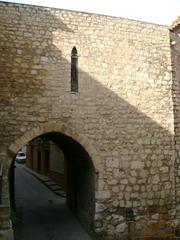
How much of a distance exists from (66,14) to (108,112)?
8.34 ft

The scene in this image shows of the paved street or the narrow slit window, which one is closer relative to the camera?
the narrow slit window

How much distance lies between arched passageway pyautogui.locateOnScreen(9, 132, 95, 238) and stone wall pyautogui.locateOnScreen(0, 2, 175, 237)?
19.8 inches

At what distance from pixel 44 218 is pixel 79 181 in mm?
1666

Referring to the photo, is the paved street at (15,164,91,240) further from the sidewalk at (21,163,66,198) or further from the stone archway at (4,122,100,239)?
the stone archway at (4,122,100,239)

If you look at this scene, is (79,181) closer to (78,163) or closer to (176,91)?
(78,163)

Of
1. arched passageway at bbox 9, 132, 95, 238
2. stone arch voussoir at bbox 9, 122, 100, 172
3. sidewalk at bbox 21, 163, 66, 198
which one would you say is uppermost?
stone arch voussoir at bbox 9, 122, 100, 172

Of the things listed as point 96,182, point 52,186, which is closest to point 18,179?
point 52,186

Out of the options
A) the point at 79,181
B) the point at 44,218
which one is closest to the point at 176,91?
the point at 79,181

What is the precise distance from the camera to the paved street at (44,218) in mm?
8656

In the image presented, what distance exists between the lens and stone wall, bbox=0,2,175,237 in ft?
25.0

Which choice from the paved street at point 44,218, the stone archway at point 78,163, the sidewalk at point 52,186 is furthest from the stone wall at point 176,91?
the sidewalk at point 52,186

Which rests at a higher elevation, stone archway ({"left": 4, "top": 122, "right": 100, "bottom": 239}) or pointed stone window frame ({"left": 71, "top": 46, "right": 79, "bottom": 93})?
pointed stone window frame ({"left": 71, "top": 46, "right": 79, "bottom": 93})

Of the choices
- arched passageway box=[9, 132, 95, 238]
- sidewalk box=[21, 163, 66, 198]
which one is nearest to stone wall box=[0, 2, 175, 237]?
arched passageway box=[9, 132, 95, 238]

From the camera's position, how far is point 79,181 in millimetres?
9953
